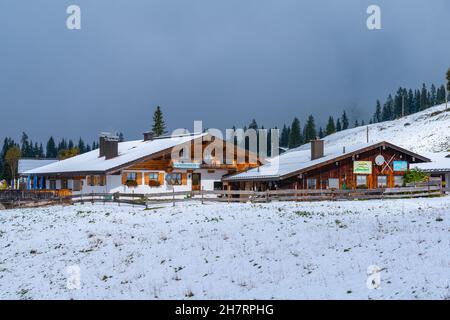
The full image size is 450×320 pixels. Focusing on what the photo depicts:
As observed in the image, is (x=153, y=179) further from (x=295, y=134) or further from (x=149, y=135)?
(x=295, y=134)

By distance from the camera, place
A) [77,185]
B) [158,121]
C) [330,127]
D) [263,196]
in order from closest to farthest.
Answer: [263,196] < [77,185] < [158,121] < [330,127]

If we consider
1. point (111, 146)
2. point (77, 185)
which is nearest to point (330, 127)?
point (111, 146)

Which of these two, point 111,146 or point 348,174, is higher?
point 111,146

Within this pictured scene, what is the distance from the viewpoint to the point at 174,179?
4766 centimetres

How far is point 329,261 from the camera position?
17.3m

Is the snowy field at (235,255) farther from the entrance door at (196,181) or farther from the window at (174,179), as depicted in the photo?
the entrance door at (196,181)

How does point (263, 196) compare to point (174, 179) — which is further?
point (174, 179)

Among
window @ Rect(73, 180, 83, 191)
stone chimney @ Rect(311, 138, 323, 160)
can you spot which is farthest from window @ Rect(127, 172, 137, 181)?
stone chimney @ Rect(311, 138, 323, 160)

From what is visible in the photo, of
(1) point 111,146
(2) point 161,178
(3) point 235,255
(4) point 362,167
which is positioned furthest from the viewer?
(1) point 111,146

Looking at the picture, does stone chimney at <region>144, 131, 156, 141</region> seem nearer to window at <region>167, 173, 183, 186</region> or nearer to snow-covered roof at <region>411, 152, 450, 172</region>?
window at <region>167, 173, 183, 186</region>

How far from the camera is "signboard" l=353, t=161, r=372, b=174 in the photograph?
45.5m

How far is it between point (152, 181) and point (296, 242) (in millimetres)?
27473

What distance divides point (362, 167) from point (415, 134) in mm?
87835

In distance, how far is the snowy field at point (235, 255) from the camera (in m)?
15.2
